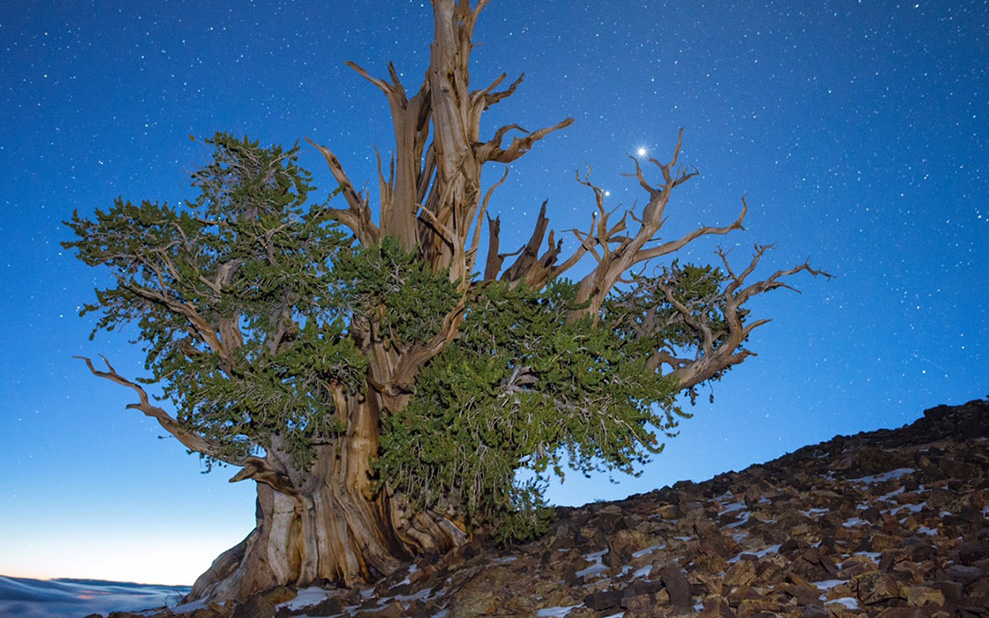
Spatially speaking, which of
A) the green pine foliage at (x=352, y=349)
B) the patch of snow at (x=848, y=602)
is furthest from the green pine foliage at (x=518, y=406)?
the patch of snow at (x=848, y=602)

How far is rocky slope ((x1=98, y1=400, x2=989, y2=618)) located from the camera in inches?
293

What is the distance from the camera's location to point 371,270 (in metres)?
12.6

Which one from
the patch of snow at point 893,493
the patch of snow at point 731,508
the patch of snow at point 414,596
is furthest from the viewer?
the patch of snow at point 731,508

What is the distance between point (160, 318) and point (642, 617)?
11991 mm

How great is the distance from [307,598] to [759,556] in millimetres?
8505

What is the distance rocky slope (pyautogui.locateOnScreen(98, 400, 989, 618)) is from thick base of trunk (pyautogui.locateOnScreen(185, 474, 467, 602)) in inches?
29.1

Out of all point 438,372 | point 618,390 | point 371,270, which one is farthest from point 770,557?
point 371,270

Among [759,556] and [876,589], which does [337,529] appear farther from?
[876,589]

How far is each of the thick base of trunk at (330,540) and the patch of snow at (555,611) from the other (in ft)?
19.4

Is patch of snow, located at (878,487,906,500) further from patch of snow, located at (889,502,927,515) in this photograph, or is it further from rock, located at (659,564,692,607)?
rock, located at (659,564,692,607)

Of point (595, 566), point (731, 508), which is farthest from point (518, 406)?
point (731, 508)

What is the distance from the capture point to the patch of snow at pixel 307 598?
1284cm

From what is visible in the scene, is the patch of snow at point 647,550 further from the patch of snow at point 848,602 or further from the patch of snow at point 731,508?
the patch of snow at point 848,602

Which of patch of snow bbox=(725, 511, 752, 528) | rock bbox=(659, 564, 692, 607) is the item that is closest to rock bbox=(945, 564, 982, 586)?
rock bbox=(659, 564, 692, 607)
